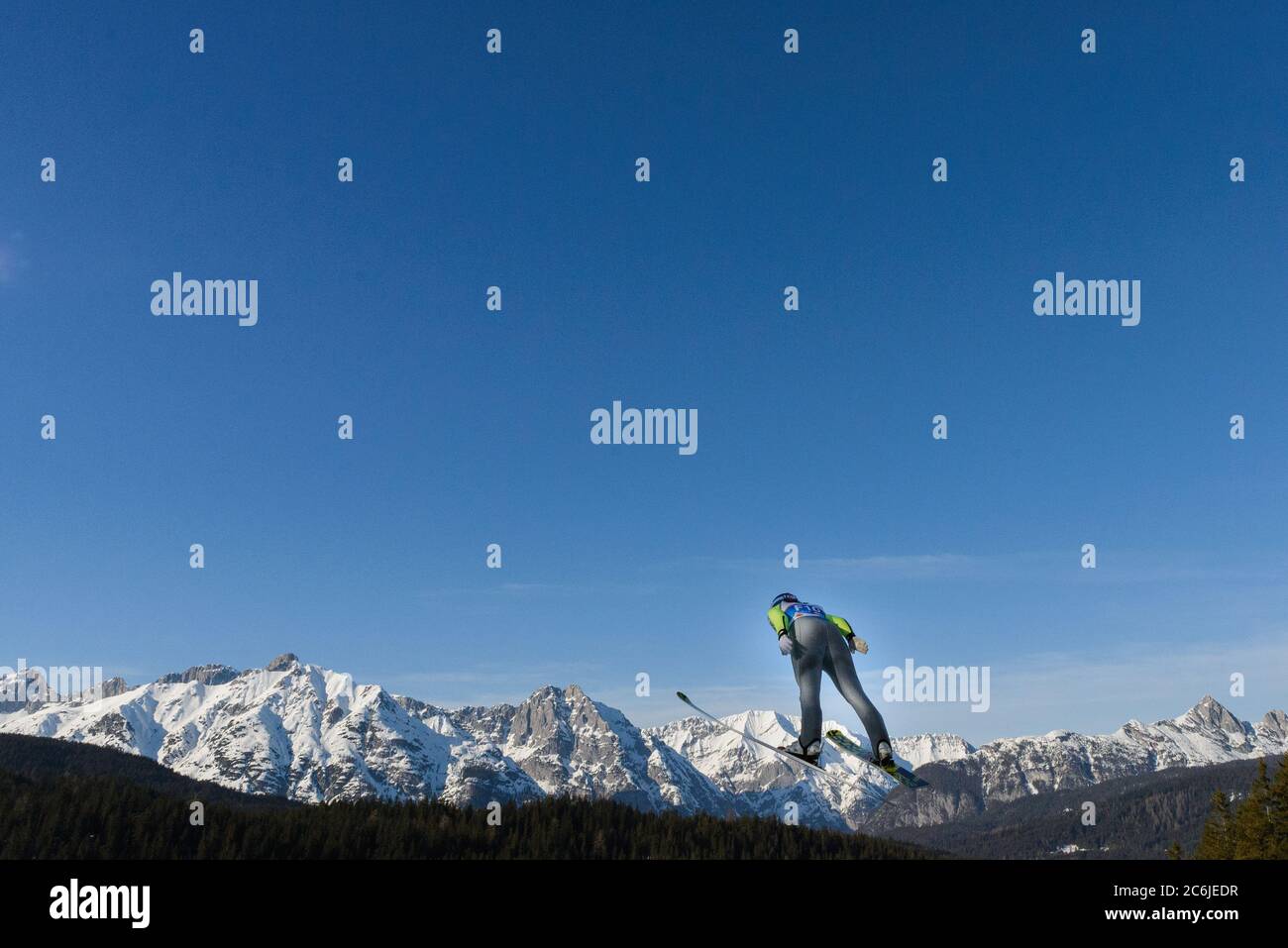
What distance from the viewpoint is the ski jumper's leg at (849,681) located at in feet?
62.2

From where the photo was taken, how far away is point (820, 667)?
63.4 ft

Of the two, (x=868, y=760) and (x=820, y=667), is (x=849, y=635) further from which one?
(x=868, y=760)

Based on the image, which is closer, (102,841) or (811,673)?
(811,673)

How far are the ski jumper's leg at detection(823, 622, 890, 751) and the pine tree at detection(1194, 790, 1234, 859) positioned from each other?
75.2 meters

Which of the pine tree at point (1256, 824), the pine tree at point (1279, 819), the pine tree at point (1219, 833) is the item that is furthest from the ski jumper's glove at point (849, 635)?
the pine tree at point (1219, 833)

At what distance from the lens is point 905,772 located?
2488 centimetres

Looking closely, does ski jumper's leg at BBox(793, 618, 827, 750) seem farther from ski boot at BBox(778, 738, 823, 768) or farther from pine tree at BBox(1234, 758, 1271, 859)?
pine tree at BBox(1234, 758, 1271, 859)

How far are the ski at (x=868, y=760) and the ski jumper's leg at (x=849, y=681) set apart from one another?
2483 mm

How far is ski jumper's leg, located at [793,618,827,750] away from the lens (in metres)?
19.0

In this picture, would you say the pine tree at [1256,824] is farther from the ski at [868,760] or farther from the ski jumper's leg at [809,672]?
the ski jumper's leg at [809,672]

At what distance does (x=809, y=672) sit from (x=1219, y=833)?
85.9 m
